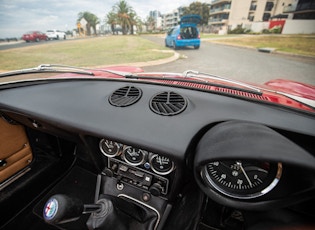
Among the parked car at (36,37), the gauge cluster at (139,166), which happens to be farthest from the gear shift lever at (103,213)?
the parked car at (36,37)

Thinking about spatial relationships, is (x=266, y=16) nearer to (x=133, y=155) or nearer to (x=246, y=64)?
(x=246, y=64)

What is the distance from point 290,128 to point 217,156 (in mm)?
508

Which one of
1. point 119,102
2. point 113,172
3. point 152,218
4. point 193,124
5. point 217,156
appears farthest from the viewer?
point 113,172

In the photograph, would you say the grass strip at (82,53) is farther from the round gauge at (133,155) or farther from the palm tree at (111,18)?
the round gauge at (133,155)

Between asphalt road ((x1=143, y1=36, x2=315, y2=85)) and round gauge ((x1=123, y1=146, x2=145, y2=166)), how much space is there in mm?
1403

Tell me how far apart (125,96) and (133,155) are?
1.60ft

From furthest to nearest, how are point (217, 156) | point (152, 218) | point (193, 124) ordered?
1. point (152, 218)
2. point (193, 124)
3. point (217, 156)

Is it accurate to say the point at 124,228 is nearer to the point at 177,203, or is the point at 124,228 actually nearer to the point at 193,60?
the point at 177,203

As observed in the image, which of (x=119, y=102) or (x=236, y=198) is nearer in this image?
(x=236, y=198)

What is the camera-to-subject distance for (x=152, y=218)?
162 centimetres

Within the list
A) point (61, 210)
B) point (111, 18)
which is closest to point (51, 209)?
point (61, 210)

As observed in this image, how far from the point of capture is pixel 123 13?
2.67 meters

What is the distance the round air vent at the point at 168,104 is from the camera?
1.21 meters

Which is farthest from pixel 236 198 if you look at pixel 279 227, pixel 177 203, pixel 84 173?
pixel 84 173
